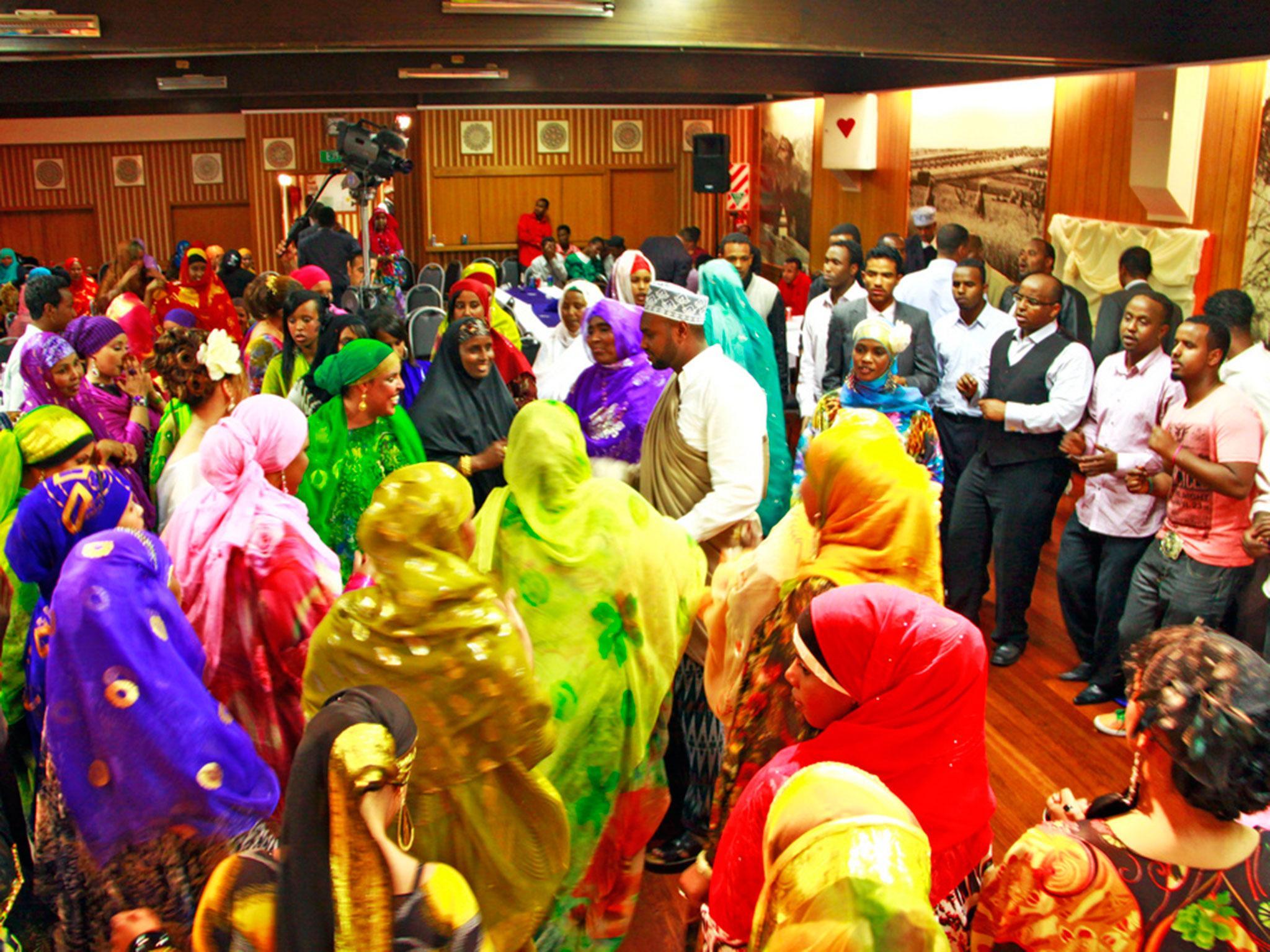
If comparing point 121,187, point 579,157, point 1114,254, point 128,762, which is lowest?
point 128,762

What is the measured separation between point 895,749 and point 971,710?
0.46 ft

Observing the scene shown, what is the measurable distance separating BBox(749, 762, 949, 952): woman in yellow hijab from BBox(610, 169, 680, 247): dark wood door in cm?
1488

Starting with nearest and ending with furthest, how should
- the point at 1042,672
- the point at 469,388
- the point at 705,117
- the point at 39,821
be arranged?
the point at 39,821
the point at 469,388
the point at 1042,672
the point at 705,117

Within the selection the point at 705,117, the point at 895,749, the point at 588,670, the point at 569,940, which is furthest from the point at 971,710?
the point at 705,117

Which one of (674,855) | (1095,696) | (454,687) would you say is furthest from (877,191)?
(454,687)

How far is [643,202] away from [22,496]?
13850mm

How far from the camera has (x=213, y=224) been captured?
51.0ft

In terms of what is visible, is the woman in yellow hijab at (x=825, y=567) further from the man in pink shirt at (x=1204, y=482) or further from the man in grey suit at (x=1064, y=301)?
the man in grey suit at (x=1064, y=301)

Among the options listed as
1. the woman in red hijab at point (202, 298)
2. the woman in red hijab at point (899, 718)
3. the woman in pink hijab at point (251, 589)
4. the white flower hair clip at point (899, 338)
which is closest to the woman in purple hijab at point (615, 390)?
the white flower hair clip at point (899, 338)

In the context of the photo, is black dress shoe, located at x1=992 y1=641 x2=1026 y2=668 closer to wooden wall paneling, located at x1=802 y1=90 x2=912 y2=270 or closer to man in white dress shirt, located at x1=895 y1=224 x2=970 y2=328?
man in white dress shirt, located at x1=895 y1=224 x2=970 y2=328

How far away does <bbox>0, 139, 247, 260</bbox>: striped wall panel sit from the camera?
1509cm

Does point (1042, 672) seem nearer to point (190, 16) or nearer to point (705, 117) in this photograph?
point (190, 16)

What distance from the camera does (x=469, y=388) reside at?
13.1 feet

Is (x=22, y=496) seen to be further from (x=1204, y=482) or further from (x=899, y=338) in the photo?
(x=1204, y=482)
